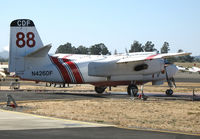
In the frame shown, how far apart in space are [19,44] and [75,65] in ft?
18.4

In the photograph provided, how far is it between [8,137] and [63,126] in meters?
3.72

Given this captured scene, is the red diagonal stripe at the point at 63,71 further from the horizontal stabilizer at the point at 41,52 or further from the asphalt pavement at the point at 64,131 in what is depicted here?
the asphalt pavement at the point at 64,131

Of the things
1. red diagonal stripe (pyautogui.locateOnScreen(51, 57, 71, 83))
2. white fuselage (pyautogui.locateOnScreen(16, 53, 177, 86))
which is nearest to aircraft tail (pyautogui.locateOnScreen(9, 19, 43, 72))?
white fuselage (pyautogui.locateOnScreen(16, 53, 177, 86))

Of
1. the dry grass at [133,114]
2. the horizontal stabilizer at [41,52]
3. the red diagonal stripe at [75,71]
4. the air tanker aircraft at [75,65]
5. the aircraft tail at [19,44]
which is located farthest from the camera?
the red diagonal stripe at [75,71]

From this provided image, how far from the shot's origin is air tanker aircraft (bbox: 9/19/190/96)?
3778 cm

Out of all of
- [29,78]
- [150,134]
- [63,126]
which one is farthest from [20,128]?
[29,78]

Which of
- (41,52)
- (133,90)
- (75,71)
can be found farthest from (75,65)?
(133,90)

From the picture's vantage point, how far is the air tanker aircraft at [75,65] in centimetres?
3778

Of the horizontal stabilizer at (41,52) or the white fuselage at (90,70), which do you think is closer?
the horizontal stabilizer at (41,52)

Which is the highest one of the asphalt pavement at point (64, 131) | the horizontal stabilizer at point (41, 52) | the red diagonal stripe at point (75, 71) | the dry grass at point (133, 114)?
the horizontal stabilizer at point (41, 52)

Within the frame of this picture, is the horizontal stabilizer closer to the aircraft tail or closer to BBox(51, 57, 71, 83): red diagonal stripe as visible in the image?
the aircraft tail

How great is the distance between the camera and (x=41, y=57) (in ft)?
125

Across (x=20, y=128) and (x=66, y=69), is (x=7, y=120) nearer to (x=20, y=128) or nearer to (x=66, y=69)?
Result: (x=20, y=128)

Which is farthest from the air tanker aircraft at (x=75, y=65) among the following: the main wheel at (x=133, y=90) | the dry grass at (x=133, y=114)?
the dry grass at (x=133, y=114)
